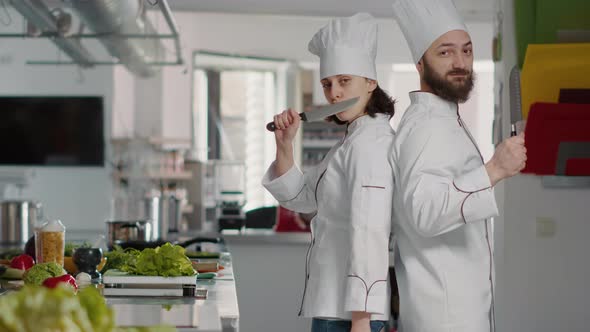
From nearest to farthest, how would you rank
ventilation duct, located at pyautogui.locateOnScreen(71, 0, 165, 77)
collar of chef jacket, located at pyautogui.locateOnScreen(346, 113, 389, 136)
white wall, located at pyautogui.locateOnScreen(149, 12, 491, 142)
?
collar of chef jacket, located at pyautogui.locateOnScreen(346, 113, 389, 136)
ventilation duct, located at pyautogui.locateOnScreen(71, 0, 165, 77)
white wall, located at pyautogui.locateOnScreen(149, 12, 491, 142)

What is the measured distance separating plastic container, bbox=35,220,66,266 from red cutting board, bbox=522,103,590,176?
200 centimetres

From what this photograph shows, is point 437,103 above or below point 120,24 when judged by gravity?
below

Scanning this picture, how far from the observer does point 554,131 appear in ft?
13.1

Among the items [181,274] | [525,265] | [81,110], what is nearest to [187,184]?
[81,110]

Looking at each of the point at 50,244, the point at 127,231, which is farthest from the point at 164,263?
the point at 127,231

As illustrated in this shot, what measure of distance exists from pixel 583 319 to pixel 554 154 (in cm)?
82

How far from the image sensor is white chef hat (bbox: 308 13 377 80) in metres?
2.58

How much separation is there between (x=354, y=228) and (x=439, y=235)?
219 mm

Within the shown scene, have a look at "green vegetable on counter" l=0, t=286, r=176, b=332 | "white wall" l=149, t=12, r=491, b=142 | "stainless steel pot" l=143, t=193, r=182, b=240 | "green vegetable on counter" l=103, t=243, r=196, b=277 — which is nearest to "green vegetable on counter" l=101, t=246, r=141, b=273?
"green vegetable on counter" l=103, t=243, r=196, b=277

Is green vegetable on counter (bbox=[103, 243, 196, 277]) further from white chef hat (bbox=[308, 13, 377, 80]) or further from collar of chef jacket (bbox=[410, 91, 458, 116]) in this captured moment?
collar of chef jacket (bbox=[410, 91, 458, 116])

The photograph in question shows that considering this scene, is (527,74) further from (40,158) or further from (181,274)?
(40,158)

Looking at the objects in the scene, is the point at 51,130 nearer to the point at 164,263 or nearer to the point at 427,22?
the point at 164,263

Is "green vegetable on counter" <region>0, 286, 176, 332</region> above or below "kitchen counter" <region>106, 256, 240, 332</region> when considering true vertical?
above

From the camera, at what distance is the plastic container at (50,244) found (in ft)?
10.2
